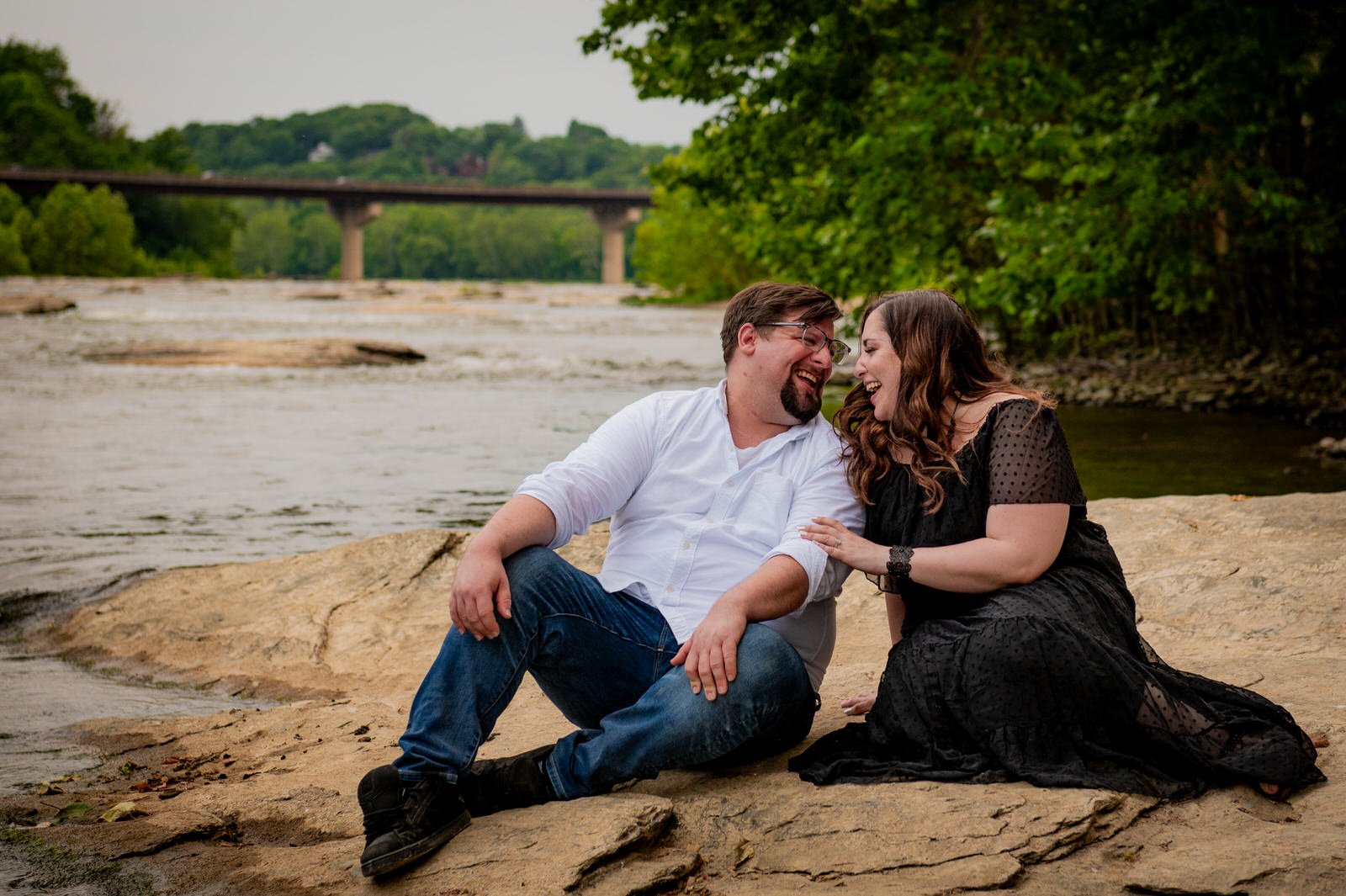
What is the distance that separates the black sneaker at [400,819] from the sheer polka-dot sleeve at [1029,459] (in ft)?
5.00

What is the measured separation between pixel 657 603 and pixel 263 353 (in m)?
22.3

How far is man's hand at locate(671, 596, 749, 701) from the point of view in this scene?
3.20 meters

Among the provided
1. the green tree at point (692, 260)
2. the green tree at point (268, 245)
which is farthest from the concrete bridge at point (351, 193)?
the green tree at point (268, 245)

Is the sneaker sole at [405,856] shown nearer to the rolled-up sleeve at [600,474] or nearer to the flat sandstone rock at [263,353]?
the rolled-up sleeve at [600,474]

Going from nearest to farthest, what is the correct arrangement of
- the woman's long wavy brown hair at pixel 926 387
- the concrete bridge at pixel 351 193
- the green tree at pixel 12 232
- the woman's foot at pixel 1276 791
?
the woman's foot at pixel 1276 791
the woman's long wavy brown hair at pixel 926 387
the green tree at pixel 12 232
the concrete bridge at pixel 351 193

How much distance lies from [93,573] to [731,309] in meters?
5.02

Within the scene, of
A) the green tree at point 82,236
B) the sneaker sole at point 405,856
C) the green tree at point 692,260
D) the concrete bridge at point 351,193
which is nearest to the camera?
the sneaker sole at point 405,856

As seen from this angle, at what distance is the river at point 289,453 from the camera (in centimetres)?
794

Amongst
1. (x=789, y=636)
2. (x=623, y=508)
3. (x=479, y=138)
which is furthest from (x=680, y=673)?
(x=479, y=138)

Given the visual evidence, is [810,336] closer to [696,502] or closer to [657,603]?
[696,502]

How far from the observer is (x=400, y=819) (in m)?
3.05

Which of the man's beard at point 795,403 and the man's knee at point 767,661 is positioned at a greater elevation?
the man's beard at point 795,403

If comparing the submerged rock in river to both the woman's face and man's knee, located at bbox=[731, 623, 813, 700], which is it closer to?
the woman's face

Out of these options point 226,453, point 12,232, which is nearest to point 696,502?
point 226,453
